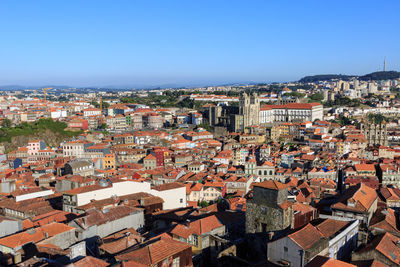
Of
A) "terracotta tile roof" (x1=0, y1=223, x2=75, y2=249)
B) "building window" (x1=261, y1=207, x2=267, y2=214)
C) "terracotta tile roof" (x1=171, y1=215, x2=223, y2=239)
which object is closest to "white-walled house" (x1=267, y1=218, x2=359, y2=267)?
"building window" (x1=261, y1=207, x2=267, y2=214)

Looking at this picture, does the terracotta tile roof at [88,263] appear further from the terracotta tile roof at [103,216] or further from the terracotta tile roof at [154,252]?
the terracotta tile roof at [103,216]

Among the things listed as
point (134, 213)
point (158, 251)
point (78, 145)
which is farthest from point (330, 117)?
point (158, 251)

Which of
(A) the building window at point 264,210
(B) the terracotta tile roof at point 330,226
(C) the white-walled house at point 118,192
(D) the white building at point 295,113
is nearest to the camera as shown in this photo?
(B) the terracotta tile roof at point 330,226

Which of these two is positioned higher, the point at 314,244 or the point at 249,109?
the point at 249,109

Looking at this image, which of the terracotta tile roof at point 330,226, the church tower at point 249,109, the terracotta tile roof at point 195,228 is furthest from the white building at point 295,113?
the terracotta tile roof at point 330,226

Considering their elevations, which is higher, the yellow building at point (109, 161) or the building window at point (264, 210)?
the building window at point (264, 210)

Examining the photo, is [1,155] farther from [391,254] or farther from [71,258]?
[391,254]

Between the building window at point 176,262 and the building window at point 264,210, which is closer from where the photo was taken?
the building window at point 176,262

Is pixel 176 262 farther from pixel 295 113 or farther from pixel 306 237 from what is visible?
pixel 295 113

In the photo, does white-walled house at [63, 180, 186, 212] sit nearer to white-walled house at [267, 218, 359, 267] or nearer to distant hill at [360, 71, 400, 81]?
white-walled house at [267, 218, 359, 267]

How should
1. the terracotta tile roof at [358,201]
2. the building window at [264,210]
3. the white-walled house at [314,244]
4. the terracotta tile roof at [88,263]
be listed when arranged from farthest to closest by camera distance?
the terracotta tile roof at [358,201]
the building window at [264,210]
the white-walled house at [314,244]
the terracotta tile roof at [88,263]

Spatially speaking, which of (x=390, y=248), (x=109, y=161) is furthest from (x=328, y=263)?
(x=109, y=161)
